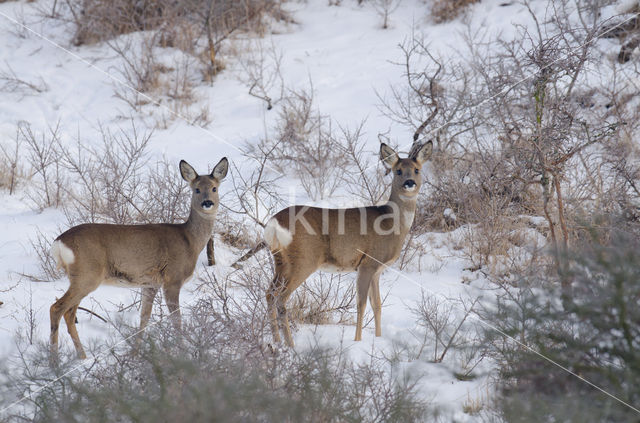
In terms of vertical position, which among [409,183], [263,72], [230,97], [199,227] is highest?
[263,72]

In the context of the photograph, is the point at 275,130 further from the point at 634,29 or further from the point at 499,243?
the point at 634,29

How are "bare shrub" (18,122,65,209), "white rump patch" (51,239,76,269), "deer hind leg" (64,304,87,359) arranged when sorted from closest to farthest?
"white rump patch" (51,239,76,269)
"deer hind leg" (64,304,87,359)
"bare shrub" (18,122,65,209)

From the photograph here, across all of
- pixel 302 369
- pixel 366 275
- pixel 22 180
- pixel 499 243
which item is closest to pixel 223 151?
pixel 22 180

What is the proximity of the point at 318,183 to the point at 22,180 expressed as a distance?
187 inches

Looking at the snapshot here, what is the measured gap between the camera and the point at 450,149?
11594 mm

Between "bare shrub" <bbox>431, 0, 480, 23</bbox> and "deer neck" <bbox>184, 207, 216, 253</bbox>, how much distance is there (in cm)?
1064

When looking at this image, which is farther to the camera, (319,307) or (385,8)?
(385,8)

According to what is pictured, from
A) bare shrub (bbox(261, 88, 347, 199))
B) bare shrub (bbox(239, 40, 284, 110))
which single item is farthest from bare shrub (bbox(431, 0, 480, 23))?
bare shrub (bbox(261, 88, 347, 199))

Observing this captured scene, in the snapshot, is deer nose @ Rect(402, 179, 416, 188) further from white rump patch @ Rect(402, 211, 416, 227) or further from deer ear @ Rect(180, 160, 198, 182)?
deer ear @ Rect(180, 160, 198, 182)

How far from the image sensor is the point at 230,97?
49.0ft

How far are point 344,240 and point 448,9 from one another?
34.8 ft

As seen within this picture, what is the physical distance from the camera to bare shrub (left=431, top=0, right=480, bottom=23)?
16.2 meters

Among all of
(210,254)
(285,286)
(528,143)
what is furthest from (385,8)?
(285,286)

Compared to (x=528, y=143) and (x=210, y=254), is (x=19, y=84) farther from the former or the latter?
(x=528, y=143)
